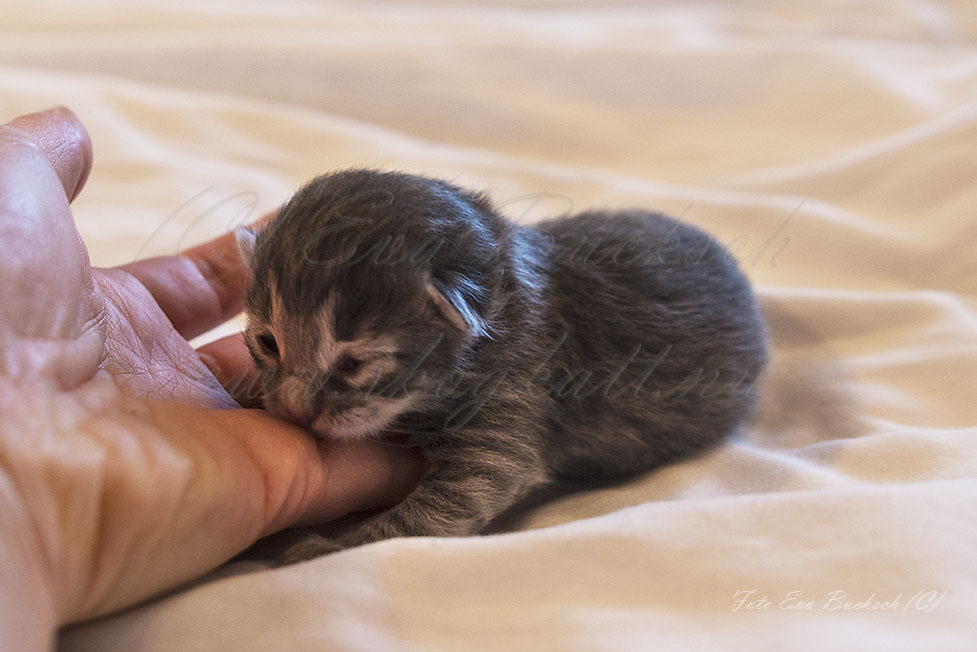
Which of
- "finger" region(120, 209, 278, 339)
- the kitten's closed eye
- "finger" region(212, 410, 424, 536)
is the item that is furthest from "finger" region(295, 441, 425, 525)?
"finger" region(120, 209, 278, 339)

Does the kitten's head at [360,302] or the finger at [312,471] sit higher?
the kitten's head at [360,302]

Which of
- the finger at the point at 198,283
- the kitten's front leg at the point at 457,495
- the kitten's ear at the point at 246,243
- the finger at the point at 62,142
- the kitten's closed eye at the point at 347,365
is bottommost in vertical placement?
the kitten's front leg at the point at 457,495

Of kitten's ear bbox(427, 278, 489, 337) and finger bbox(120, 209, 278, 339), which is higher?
kitten's ear bbox(427, 278, 489, 337)

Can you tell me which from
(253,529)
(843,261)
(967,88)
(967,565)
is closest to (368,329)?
(253,529)

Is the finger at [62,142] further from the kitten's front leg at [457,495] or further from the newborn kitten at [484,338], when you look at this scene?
the kitten's front leg at [457,495]

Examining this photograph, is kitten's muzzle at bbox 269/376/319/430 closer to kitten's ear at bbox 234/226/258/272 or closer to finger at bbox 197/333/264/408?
finger at bbox 197/333/264/408

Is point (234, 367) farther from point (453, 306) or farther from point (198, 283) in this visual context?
point (453, 306)

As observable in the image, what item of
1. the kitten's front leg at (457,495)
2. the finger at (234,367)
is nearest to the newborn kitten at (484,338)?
the kitten's front leg at (457,495)

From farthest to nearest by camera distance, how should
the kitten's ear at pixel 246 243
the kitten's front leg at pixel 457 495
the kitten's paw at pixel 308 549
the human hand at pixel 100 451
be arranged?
the kitten's ear at pixel 246 243 < the kitten's front leg at pixel 457 495 < the kitten's paw at pixel 308 549 < the human hand at pixel 100 451

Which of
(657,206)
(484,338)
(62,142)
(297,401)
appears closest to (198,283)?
(62,142)
